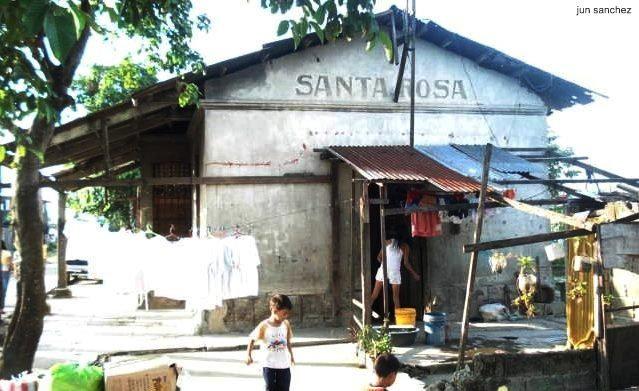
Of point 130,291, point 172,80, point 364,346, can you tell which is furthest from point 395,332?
point 172,80

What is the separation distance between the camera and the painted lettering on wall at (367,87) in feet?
38.3

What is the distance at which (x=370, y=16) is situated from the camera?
4.14 meters

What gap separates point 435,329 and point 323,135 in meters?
4.36

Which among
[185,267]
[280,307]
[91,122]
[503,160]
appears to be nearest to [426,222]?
[503,160]

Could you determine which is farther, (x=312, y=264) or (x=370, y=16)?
(x=312, y=264)

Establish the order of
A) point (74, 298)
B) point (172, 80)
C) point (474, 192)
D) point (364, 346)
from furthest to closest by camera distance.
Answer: point (74, 298) → point (172, 80) → point (474, 192) → point (364, 346)

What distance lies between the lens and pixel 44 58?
6.73m

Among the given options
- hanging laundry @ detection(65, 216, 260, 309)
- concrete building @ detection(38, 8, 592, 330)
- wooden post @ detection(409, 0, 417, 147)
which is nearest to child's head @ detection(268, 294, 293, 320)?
hanging laundry @ detection(65, 216, 260, 309)

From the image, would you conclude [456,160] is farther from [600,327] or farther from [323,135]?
[600,327]

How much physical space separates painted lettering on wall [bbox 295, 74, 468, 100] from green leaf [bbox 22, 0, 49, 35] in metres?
9.19

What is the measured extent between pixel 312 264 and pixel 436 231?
2.55 metres

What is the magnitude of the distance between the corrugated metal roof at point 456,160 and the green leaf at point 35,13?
8.47 metres

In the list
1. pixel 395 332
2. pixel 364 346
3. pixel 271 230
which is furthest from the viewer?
pixel 271 230

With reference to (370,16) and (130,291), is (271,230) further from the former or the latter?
(370,16)
